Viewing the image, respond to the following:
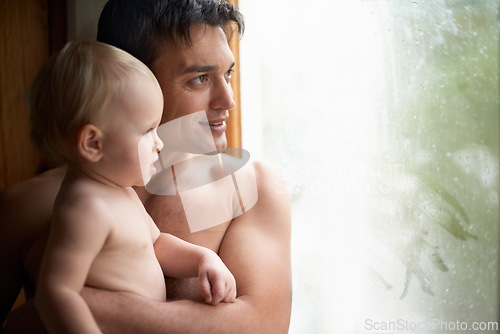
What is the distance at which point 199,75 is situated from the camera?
0.73m

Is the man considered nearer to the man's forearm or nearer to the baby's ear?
the man's forearm

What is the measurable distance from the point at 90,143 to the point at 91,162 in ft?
0.09

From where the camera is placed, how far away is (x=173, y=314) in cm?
64

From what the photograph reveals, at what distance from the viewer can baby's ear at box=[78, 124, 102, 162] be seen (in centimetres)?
52

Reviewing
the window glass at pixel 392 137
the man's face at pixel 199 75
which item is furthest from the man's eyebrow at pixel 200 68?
the window glass at pixel 392 137

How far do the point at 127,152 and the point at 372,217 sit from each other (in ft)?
1.84

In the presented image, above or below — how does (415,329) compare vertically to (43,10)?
below

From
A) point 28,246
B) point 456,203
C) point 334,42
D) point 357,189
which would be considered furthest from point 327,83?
point 28,246

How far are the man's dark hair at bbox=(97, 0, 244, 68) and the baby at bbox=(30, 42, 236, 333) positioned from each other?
18 cm

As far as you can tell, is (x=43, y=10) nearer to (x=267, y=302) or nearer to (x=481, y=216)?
Result: (x=267, y=302)

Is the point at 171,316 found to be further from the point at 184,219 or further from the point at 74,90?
the point at 74,90

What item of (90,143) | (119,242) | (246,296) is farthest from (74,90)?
(246,296)

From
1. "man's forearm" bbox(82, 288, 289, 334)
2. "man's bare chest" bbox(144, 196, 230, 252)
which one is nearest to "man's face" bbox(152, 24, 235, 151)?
"man's bare chest" bbox(144, 196, 230, 252)

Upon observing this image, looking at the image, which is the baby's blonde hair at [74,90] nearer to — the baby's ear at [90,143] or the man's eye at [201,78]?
the baby's ear at [90,143]
